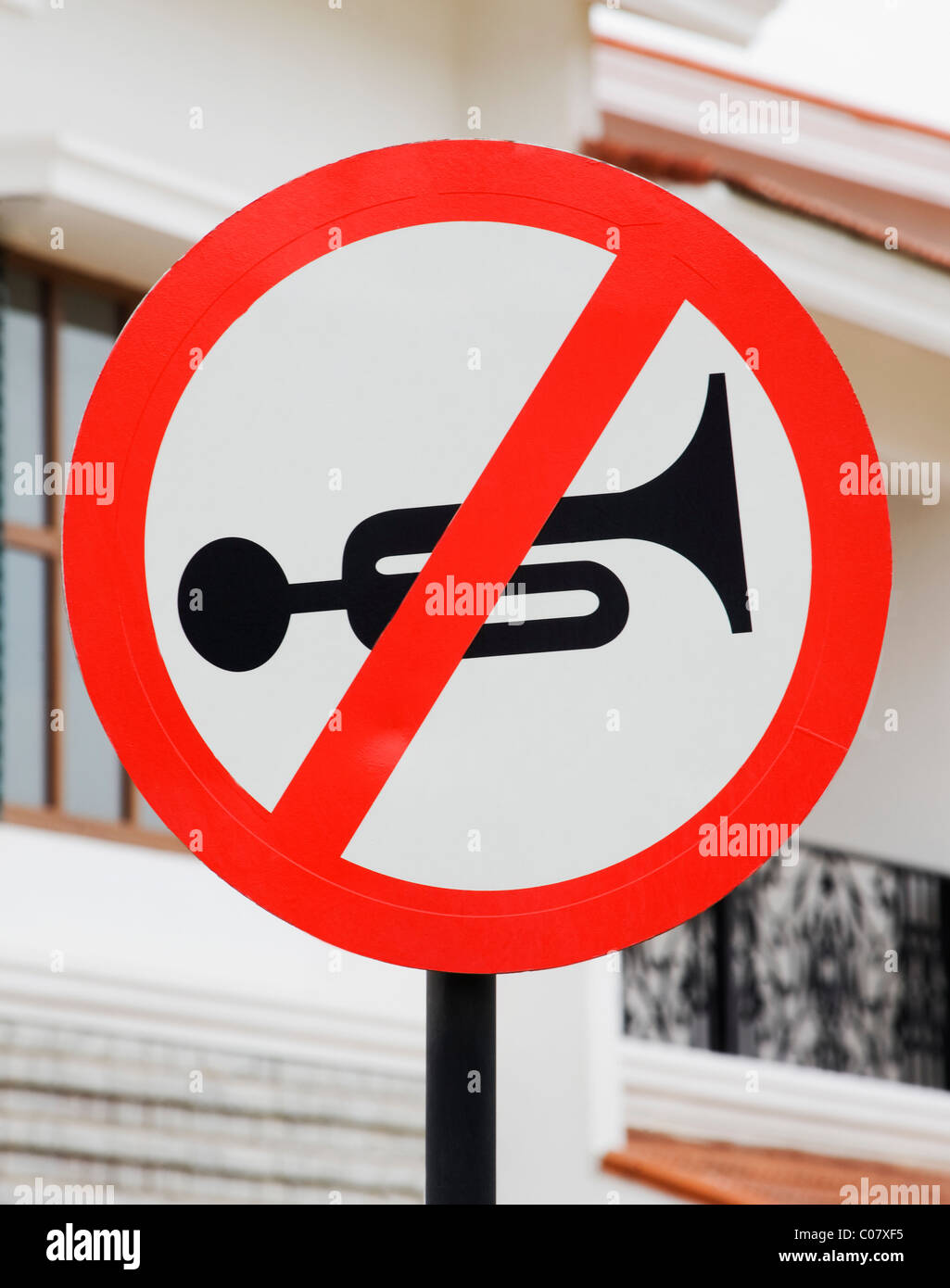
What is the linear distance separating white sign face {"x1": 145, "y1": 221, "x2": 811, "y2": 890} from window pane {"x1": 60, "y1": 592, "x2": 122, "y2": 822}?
3576 mm

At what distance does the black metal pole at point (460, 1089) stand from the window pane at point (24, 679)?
364 centimetres

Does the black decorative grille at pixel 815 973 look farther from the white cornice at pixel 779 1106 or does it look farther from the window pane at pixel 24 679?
the window pane at pixel 24 679

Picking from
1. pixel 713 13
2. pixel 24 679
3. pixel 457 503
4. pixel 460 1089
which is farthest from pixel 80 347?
pixel 460 1089

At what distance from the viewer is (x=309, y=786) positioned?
58.4 inches

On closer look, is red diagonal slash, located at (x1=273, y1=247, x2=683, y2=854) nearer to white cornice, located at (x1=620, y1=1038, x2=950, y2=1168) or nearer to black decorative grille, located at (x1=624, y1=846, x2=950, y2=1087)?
white cornice, located at (x1=620, y1=1038, x2=950, y2=1168)

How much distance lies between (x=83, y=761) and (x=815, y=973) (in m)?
4.33

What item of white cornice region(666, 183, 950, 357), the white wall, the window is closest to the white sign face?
the window

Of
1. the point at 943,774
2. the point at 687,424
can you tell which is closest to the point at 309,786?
the point at 687,424

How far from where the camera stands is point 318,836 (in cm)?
147

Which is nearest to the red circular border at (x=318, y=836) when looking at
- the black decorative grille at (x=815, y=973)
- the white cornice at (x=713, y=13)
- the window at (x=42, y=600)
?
the window at (x=42, y=600)

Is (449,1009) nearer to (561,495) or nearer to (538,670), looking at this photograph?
(538,670)

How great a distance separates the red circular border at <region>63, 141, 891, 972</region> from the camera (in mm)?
1441

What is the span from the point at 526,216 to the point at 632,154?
4.51m
